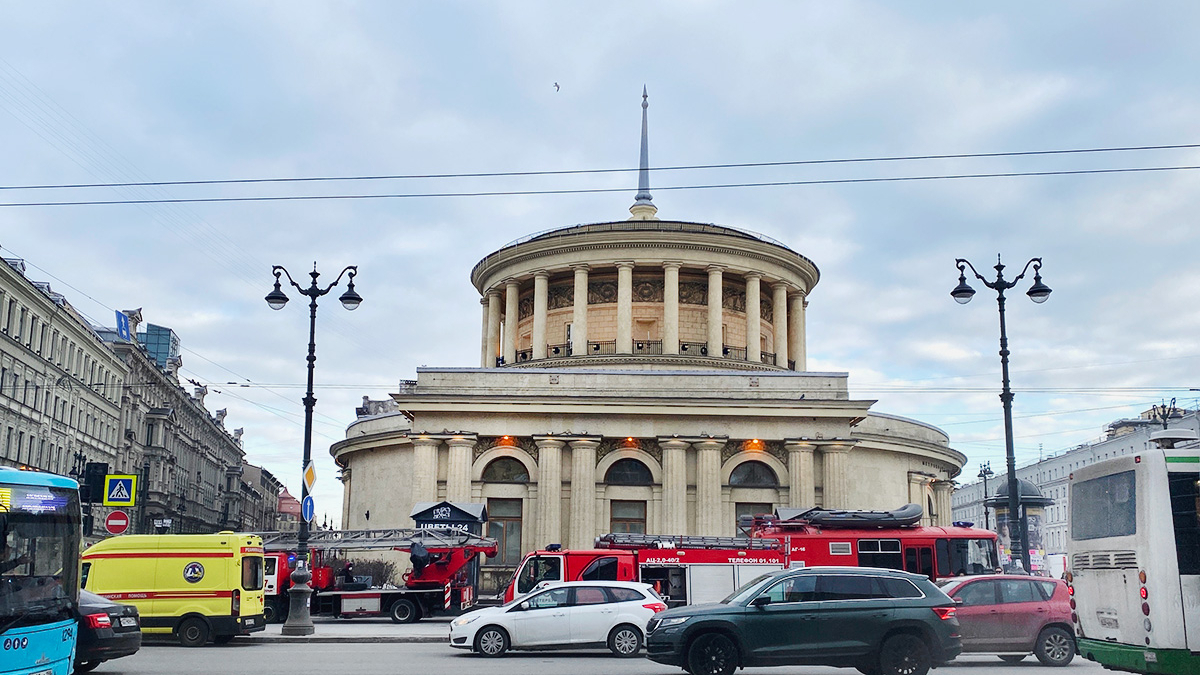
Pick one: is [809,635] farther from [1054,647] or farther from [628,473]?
[628,473]

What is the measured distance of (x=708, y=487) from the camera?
40.0 m

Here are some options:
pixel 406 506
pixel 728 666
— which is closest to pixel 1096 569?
pixel 728 666

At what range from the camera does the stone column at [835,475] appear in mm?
39875

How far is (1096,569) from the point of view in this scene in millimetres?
14078

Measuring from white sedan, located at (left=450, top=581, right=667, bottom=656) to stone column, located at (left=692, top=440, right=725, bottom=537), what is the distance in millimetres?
19999

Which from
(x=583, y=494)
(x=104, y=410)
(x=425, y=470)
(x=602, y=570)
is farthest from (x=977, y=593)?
(x=104, y=410)

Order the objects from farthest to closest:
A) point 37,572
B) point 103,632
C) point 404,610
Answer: point 404,610 → point 103,632 → point 37,572

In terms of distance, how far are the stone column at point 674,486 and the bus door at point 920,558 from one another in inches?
541

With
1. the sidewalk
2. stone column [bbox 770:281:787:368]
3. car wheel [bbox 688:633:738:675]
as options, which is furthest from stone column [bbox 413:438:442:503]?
car wheel [bbox 688:633:738:675]

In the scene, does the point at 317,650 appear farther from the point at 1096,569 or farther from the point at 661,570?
the point at 1096,569

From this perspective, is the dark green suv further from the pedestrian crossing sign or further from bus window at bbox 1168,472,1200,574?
the pedestrian crossing sign

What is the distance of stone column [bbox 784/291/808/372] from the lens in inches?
2281

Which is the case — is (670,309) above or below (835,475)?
above

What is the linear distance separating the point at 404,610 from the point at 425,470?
36.7ft
